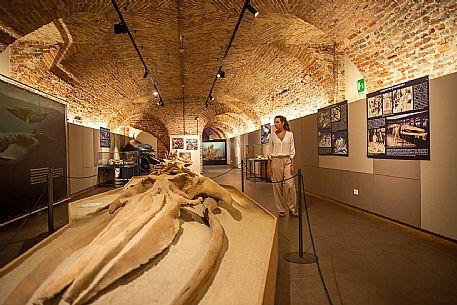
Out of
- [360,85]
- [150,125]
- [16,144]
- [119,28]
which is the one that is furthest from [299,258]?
[150,125]

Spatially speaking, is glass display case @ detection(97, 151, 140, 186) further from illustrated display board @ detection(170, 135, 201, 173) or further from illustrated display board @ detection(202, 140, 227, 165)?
illustrated display board @ detection(202, 140, 227, 165)

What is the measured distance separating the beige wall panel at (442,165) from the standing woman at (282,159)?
2198mm

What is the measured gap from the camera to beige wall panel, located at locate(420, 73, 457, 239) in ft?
13.8

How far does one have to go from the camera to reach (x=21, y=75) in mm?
7461

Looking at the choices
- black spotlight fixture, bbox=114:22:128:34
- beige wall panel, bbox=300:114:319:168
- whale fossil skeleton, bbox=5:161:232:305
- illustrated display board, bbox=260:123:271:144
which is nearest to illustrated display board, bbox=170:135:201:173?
illustrated display board, bbox=260:123:271:144

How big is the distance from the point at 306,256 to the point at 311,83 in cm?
649

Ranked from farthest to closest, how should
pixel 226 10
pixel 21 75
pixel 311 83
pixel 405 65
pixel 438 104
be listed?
pixel 311 83 → pixel 21 75 → pixel 226 10 → pixel 405 65 → pixel 438 104

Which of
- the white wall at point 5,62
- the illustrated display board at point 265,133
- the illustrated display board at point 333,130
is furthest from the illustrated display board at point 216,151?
the white wall at point 5,62

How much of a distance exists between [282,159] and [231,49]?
17.3 ft

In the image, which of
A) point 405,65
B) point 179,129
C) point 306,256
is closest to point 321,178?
point 405,65

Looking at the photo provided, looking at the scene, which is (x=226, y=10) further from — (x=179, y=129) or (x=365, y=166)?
(x=179, y=129)

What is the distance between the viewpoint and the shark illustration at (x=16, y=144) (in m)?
5.21

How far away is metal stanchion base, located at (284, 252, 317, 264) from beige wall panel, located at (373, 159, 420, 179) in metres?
2.52

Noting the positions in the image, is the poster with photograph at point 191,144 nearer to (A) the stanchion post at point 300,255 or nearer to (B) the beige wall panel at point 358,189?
(B) the beige wall panel at point 358,189
